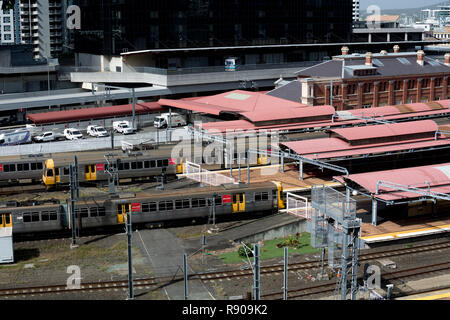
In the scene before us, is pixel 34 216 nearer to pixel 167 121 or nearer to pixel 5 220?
pixel 5 220

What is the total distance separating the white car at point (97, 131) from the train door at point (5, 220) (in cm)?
3213

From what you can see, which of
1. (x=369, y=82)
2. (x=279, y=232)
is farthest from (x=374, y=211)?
(x=369, y=82)

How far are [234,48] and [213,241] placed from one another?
63558 mm

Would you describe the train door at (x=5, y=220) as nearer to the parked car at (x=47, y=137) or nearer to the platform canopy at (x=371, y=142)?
the platform canopy at (x=371, y=142)

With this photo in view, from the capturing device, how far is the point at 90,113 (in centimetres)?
7431

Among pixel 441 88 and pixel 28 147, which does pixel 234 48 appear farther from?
pixel 28 147

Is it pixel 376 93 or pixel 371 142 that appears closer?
pixel 371 142

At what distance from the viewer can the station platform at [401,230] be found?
37156 mm

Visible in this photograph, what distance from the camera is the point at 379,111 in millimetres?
65875

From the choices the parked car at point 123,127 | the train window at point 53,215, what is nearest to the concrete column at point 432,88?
the parked car at point 123,127

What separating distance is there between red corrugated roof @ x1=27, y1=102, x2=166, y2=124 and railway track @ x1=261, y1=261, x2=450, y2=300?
48057mm

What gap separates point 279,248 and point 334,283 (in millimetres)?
6151

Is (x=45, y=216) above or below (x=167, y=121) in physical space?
below
